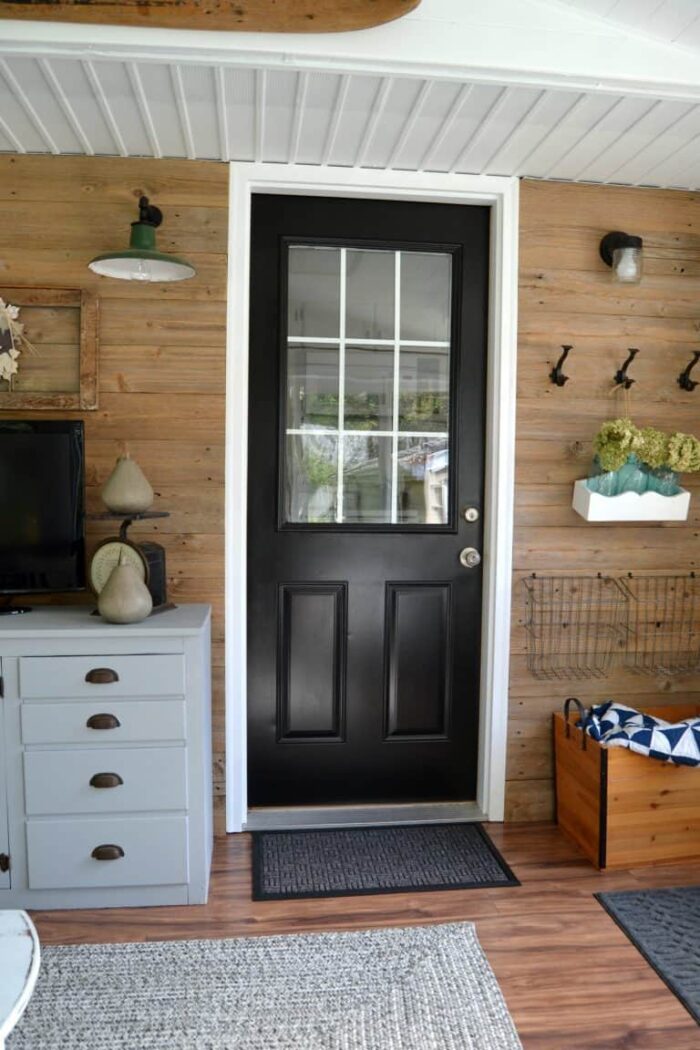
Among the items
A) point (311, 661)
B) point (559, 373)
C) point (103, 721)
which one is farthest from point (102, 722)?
point (559, 373)

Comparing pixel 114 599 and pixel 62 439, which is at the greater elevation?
pixel 62 439

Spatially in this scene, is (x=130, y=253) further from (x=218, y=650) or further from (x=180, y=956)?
(x=180, y=956)

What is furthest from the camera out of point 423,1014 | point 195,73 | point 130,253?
point 130,253

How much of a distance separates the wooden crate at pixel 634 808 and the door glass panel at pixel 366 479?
1027mm

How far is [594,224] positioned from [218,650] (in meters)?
1.98

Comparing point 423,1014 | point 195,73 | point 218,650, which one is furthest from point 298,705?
point 195,73

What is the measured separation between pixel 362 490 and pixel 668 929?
1.61m

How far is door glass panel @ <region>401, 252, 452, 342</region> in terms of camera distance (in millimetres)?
2719

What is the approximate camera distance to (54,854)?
2.20 m

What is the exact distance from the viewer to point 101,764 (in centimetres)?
219

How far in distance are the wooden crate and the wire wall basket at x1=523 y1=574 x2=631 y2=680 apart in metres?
0.32

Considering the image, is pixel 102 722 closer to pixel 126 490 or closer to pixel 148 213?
pixel 126 490

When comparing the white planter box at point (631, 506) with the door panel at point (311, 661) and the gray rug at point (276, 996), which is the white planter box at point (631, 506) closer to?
the door panel at point (311, 661)

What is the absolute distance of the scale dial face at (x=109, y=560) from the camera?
2340mm
